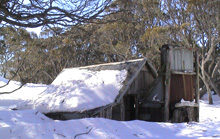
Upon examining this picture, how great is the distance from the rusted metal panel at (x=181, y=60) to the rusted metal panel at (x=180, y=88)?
34 cm

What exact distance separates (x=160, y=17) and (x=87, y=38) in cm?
892

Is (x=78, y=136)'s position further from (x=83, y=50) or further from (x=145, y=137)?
(x=83, y=50)

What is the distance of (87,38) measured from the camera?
2692 centimetres

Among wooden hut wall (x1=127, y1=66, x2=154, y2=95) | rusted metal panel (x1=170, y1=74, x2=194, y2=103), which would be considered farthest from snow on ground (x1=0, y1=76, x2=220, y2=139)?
wooden hut wall (x1=127, y1=66, x2=154, y2=95)

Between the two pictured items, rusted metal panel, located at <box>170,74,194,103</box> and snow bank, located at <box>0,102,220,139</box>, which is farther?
rusted metal panel, located at <box>170,74,194,103</box>

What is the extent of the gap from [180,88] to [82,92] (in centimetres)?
396

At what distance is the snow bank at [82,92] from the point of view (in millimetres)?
9258

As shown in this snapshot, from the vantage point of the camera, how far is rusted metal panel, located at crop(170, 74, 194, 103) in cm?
1016

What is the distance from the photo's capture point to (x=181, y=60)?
33.4 feet

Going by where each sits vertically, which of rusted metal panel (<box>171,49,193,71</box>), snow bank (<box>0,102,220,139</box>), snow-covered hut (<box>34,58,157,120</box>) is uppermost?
rusted metal panel (<box>171,49,193,71</box>)

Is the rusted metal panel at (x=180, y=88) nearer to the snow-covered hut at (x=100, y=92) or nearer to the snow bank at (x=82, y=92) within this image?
the snow-covered hut at (x=100, y=92)

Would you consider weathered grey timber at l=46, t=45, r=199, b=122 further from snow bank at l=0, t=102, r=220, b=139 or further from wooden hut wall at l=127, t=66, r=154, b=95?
snow bank at l=0, t=102, r=220, b=139

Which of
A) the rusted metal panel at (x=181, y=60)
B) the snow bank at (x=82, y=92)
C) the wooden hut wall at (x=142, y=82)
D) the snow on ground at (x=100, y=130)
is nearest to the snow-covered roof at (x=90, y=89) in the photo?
the snow bank at (x=82, y=92)

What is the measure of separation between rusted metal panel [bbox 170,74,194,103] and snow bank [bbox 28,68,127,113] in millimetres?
2010
